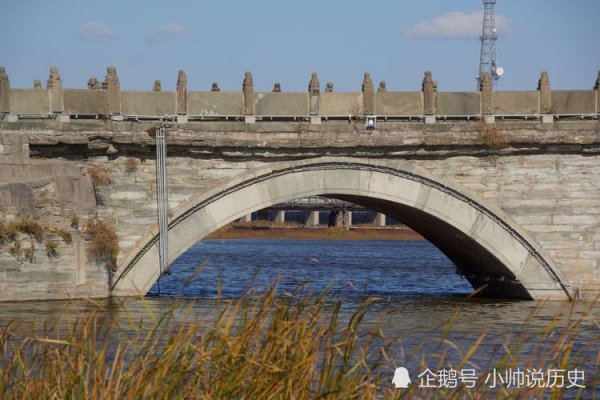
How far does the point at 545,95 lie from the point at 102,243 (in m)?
9.00

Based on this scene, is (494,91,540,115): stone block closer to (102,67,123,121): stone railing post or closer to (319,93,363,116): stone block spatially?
(319,93,363,116): stone block

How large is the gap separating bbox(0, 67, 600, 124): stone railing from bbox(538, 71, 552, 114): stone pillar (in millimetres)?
19

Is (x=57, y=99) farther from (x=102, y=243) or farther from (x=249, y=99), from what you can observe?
(x=249, y=99)

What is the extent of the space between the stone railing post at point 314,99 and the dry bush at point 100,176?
3905mm

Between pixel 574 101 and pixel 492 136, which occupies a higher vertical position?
pixel 574 101

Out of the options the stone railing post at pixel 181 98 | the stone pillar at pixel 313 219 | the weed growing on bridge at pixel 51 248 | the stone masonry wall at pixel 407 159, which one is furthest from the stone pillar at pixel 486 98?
the stone pillar at pixel 313 219

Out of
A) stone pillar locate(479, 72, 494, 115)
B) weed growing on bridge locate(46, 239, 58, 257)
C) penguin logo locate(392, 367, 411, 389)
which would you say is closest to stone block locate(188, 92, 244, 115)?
weed growing on bridge locate(46, 239, 58, 257)

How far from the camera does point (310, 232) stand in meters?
77.6

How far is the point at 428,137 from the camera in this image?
2048 centimetres

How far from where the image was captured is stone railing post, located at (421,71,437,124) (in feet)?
69.1

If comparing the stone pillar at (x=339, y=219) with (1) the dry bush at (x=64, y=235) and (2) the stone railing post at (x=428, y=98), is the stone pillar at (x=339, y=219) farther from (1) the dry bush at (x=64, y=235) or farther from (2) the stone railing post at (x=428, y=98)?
(1) the dry bush at (x=64, y=235)

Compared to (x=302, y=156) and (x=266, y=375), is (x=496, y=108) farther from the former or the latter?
(x=266, y=375)

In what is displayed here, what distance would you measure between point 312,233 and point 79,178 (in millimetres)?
58395

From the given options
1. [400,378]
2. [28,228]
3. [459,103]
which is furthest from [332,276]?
[400,378]
